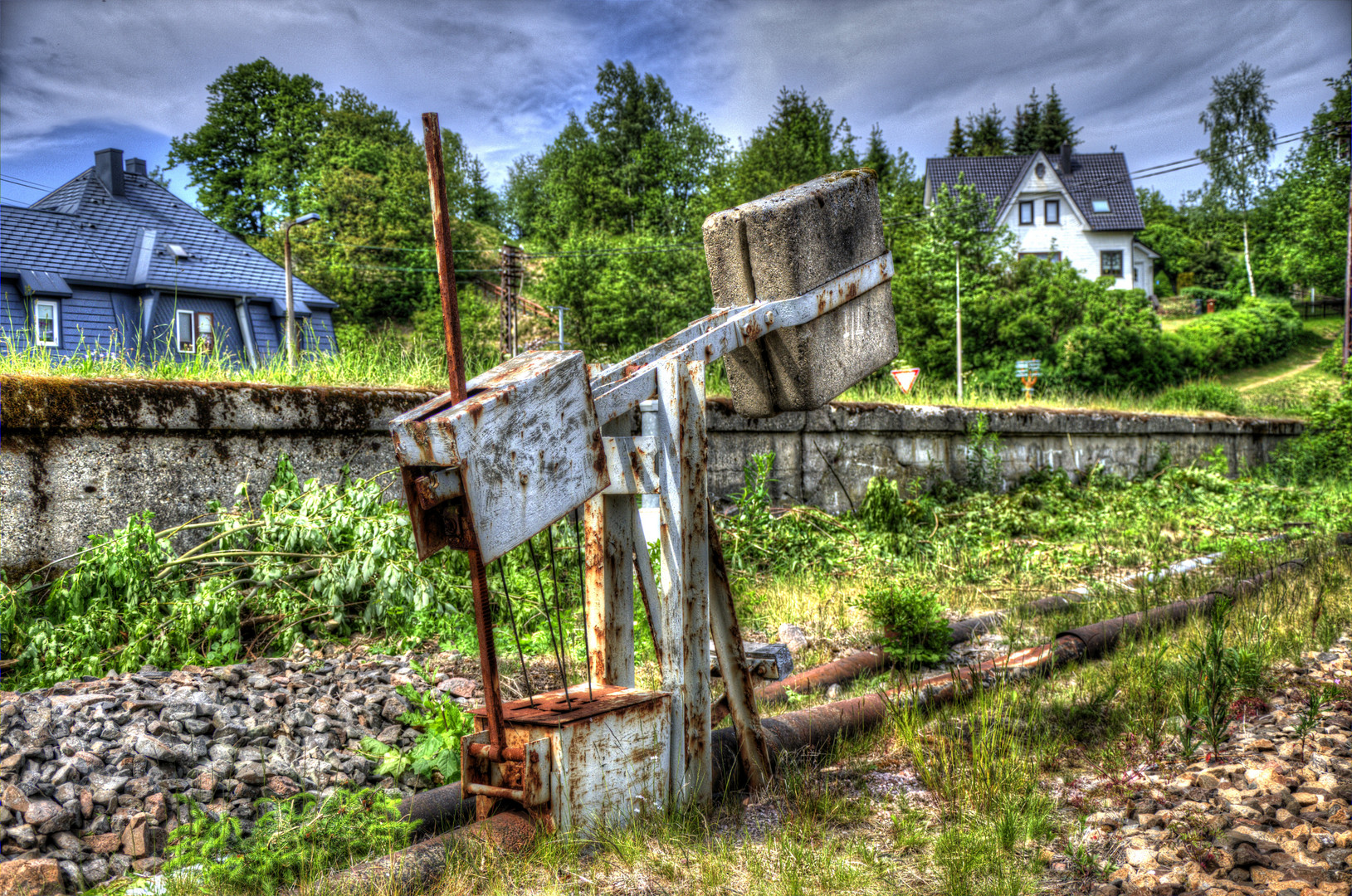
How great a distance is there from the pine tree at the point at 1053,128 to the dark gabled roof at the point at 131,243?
4606 cm

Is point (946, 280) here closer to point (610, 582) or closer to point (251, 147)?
point (610, 582)

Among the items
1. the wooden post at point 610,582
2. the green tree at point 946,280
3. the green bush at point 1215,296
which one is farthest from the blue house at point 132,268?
the green bush at point 1215,296

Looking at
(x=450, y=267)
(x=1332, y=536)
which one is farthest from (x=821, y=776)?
(x=1332, y=536)

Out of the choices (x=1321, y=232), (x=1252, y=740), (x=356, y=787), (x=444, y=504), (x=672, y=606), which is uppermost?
(x=1321, y=232)

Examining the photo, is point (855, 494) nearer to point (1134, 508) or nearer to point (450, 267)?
point (1134, 508)

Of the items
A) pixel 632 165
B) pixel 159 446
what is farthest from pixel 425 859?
pixel 632 165

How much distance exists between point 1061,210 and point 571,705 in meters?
43.7

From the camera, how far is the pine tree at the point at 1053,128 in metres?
53.2

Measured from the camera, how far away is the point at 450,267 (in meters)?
1.82

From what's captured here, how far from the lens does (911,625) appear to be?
182 inches

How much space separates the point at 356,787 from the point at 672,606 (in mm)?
1288

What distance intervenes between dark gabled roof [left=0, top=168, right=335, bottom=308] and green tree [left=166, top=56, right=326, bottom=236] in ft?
48.9

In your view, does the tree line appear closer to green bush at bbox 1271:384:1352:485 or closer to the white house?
the white house

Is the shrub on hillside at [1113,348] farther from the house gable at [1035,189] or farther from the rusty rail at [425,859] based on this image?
the rusty rail at [425,859]
